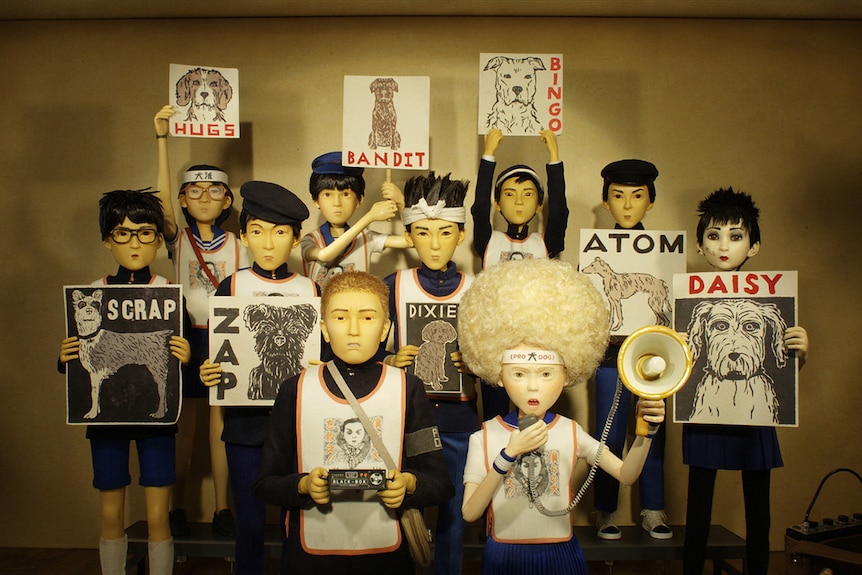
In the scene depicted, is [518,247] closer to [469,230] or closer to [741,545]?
[469,230]

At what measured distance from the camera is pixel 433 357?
292 centimetres

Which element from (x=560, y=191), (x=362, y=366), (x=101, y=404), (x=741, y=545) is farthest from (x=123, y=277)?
(x=741, y=545)

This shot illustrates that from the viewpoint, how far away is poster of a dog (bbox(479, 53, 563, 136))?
3.43 m

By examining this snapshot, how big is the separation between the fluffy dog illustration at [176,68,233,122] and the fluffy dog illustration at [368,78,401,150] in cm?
82

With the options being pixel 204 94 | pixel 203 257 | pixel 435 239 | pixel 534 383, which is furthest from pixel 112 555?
pixel 204 94

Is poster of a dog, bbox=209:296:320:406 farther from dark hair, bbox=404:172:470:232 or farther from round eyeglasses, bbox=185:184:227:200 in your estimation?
round eyeglasses, bbox=185:184:227:200

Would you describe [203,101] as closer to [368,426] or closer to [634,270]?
[368,426]

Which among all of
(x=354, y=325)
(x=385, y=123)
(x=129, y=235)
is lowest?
(x=354, y=325)

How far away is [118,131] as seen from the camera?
171 inches

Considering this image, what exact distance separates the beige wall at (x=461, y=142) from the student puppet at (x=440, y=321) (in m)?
1.23

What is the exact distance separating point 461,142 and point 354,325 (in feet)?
7.49

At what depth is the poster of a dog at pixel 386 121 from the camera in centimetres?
338

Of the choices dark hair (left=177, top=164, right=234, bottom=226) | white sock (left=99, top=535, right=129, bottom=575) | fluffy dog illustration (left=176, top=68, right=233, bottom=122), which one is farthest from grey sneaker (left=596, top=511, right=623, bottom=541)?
fluffy dog illustration (left=176, top=68, right=233, bottom=122)

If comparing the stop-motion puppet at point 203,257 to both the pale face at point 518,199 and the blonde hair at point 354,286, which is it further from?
the pale face at point 518,199
